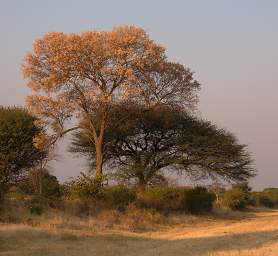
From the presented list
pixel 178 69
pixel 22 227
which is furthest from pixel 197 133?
pixel 22 227

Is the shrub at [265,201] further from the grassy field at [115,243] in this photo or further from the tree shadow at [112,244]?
the tree shadow at [112,244]

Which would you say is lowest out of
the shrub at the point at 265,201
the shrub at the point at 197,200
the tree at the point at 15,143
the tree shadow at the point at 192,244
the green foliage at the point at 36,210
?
the tree shadow at the point at 192,244

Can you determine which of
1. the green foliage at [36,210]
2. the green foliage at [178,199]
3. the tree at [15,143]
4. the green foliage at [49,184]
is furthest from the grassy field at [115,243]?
the green foliage at [49,184]

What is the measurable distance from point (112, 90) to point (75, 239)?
13.6 metres

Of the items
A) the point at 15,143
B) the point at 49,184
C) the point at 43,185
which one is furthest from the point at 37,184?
the point at 15,143

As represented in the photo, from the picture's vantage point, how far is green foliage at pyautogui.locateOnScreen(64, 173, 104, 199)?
2954 cm

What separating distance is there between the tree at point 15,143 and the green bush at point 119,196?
211 inches

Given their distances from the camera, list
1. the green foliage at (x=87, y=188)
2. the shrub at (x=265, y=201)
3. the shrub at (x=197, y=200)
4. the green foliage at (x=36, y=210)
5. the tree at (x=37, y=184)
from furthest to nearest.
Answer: the shrub at (x=265, y=201) → the tree at (x=37, y=184) → the shrub at (x=197, y=200) → the green foliage at (x=87, y=188) → the green foliage at (x=36, y=210)

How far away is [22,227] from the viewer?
21.2 m

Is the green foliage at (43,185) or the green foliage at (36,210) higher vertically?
the green foliage at (43,185)

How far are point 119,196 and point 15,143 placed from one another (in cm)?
690

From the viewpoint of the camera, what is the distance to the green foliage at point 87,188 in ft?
96.9

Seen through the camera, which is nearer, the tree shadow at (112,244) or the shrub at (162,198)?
the tree shadow at (112,244)

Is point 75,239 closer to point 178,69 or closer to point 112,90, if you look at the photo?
point 112,90
